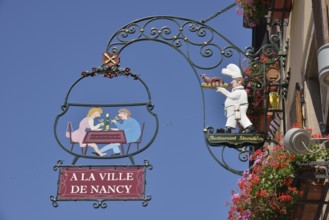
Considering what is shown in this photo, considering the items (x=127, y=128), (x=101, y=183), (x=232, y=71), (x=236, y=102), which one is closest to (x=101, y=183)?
(x=101, y=183)

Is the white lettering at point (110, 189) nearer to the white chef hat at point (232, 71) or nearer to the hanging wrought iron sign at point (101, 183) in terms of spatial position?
the hanging wrought iron sign at point (101, 183)

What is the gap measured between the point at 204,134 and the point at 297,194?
7.41 ft

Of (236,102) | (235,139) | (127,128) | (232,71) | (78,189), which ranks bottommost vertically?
(78,189)

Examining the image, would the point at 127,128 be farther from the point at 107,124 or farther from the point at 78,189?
the point at 78,189

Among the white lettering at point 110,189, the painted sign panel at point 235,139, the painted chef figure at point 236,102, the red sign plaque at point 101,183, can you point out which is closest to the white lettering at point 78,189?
the red sign plaque at point 101,183

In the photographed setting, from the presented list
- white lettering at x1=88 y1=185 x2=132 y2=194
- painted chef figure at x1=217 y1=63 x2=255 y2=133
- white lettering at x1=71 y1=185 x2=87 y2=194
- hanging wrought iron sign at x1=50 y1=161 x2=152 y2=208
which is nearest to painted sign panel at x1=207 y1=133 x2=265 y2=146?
painted chef figure at x1=217 y1=63 x2=255 y2=133

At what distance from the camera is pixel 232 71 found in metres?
11.5

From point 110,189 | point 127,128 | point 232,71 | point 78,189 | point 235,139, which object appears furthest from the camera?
point 232,71

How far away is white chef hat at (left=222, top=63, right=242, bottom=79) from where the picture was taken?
11.4m

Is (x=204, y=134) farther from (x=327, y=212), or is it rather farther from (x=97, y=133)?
(x=327, y=212)

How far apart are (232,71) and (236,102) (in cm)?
60

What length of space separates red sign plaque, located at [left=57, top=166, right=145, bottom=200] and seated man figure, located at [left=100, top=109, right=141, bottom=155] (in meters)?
0.54

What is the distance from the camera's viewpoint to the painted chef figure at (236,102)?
10859 millimetres

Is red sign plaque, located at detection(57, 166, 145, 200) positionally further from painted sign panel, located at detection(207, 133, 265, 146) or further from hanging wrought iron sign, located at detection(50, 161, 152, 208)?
painted sign panel, located at detection(207, 133, 265, 146)
